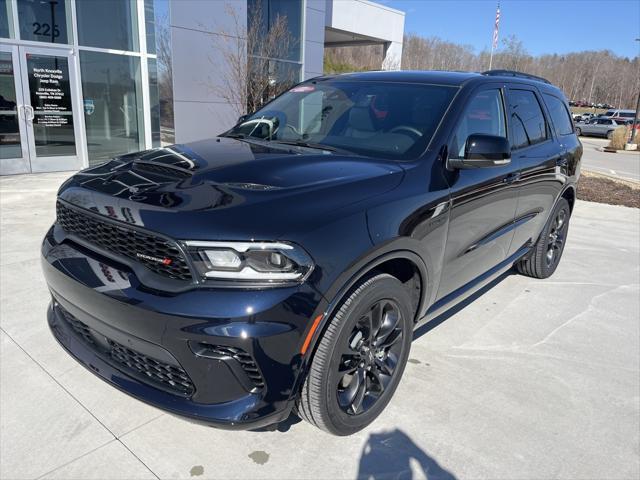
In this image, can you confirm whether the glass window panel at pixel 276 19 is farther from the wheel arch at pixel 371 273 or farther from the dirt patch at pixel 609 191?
the wheel arch at pixel 371 273

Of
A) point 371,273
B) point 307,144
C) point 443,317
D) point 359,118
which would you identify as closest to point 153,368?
point 371,273

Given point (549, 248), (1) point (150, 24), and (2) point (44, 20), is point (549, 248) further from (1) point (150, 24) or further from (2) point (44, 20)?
(2) point (44, 20)

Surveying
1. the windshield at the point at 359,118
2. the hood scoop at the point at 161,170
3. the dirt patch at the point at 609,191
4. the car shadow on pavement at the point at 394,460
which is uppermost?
the windshield at the point at 359,118

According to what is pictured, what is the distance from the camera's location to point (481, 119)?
341 cm

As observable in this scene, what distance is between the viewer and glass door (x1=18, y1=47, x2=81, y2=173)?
9852mm

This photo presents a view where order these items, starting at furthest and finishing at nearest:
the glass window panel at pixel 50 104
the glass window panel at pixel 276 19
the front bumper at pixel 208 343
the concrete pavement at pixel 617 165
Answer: the concrete pavement at pixel 617 165
the glass window panel at pixel 276 19
the glass window panel at pixel 50 104
the front bumper at pixel 208 343

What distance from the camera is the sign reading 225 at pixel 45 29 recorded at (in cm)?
986

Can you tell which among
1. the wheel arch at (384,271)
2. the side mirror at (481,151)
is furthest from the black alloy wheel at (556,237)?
the wheel arch at (384,271)

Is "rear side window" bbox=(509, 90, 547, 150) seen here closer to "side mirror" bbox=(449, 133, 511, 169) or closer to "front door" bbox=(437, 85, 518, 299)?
"front door" bbox=(437, 85, 518, 299)

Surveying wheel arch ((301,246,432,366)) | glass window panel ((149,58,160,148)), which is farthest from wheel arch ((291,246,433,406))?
glass window panel ((149,58,160,148))

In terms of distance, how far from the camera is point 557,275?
5426 mm

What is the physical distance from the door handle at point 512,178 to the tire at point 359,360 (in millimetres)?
1452

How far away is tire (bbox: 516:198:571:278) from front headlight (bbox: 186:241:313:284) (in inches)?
139

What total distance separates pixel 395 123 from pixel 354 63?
49.2 metres
